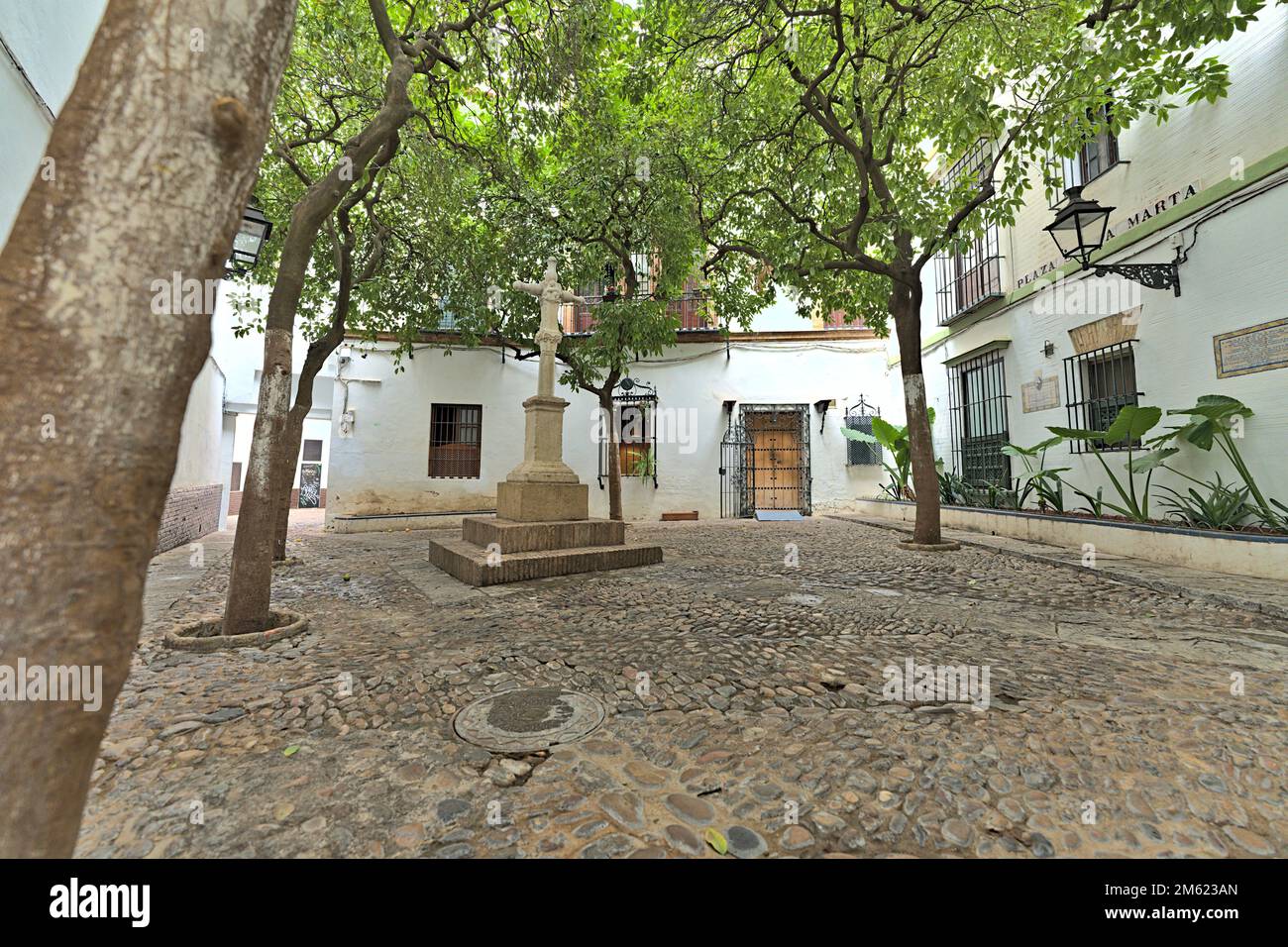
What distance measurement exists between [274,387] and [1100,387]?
33.2 feet

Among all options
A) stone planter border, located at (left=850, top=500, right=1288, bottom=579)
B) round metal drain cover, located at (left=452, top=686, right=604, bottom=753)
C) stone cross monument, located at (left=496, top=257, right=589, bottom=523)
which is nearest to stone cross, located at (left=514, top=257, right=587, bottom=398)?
stone cross monument, located at (left=496, top=257, right=589, bottom=523)

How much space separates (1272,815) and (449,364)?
12619mm

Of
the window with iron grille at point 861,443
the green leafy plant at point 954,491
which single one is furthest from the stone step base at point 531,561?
the window with iron grille at point 861,443

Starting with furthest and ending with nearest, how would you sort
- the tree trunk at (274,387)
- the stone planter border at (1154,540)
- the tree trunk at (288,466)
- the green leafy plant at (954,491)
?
the green leafy plant at (954,491) < the tree trunk at (288,466) < the stone planter border at (1154,540) < the tree trunk at (274,387)

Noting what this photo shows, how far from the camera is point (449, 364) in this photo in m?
11.8

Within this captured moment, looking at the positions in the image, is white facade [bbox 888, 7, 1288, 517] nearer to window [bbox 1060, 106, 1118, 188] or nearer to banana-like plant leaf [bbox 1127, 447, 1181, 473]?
window [bbox 1060, 106, 1118, 188]

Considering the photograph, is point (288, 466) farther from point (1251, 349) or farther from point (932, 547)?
point (1251, 349)

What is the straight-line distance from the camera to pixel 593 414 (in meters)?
12.5

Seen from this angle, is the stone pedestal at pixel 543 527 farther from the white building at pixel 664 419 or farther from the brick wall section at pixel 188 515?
the white building at pixel 664 419

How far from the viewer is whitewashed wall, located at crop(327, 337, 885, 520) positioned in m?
11.2

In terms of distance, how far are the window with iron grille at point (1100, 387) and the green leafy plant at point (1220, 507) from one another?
1089mm

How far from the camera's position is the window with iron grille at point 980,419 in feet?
31.1

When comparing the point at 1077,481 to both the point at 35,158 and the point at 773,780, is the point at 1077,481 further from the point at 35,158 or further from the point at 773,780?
the point at 35,158
